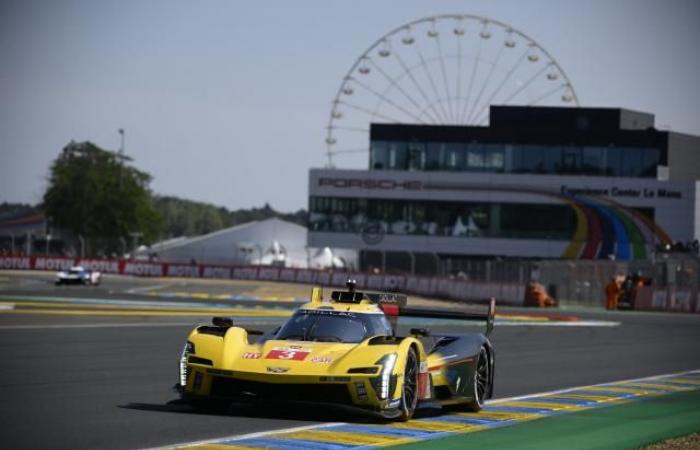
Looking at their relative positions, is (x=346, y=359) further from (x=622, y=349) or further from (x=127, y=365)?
(x=622, y=349)

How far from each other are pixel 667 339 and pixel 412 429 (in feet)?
76.1

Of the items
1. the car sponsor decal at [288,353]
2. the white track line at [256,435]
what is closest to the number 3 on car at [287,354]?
the car sponsor decal at [288,353]

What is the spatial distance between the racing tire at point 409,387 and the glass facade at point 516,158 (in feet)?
263

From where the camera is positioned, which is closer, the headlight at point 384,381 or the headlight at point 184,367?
the headlight at point 384,381

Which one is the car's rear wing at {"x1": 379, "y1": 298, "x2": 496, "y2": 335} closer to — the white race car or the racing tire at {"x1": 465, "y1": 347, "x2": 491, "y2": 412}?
the racing tire at {"x1": 465, "y1": 347, "x2": 491, "y2": 412}

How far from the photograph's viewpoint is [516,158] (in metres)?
93.2

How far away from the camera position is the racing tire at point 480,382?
15.0 metres

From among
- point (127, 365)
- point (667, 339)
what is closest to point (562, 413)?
point (127, 365)

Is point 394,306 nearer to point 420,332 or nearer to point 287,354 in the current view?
point 420,332

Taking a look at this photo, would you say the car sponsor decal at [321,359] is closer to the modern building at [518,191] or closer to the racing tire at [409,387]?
the racing tire at [409,387]

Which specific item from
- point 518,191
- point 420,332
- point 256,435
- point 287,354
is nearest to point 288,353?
point 287,354

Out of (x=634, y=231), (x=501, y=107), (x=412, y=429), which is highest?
(x=501, y=107)

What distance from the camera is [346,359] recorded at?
Result: 13.2m

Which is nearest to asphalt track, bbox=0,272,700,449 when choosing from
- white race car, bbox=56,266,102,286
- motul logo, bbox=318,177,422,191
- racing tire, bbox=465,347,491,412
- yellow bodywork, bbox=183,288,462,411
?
yellow bodywork, bbox=183,288,462,411
